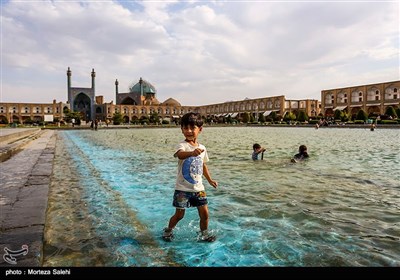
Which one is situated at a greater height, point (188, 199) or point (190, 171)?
point (190, 171)

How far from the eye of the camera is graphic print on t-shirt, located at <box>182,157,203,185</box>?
2396 mm

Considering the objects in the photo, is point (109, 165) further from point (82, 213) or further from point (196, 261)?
point (196, 261)

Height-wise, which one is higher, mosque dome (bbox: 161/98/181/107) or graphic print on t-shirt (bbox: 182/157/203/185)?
mosque dome (bbox: 161/98/181/107)

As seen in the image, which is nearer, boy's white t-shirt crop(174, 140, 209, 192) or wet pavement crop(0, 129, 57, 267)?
wet pavement crop(0, 129, 57, 267)

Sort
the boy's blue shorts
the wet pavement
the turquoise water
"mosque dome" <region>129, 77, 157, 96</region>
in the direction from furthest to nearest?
"mosque dome" <region>129, 77, 157, 96</region> < the boy's blue shorts < the turquoise water < the wet pavement

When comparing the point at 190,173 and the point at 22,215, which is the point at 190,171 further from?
the point at 22,215

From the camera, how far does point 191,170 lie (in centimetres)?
240

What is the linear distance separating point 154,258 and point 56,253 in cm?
64

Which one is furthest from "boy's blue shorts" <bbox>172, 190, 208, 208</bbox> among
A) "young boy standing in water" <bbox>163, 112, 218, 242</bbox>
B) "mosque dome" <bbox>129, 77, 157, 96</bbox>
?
"mosque dome" <bbox>129, 77, 157, 96</bbox>

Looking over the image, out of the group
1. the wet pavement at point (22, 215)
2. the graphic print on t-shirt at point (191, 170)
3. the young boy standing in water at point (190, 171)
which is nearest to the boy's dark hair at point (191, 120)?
the young boy standing in water at point (190, 171)

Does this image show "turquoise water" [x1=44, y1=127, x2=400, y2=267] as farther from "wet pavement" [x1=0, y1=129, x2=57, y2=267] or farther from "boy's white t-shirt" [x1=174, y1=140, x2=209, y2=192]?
"boy's white t-shirt" [x1=174, y1=140, x2=209, y2=192]

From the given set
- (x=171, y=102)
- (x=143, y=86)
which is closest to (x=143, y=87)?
(x=143, y=86)
